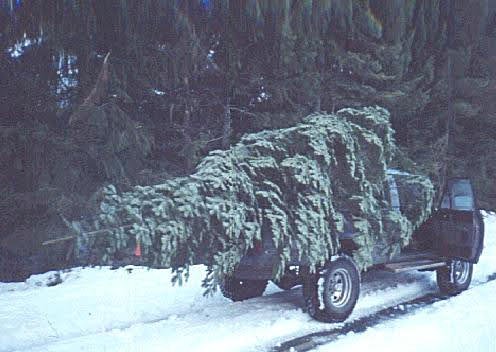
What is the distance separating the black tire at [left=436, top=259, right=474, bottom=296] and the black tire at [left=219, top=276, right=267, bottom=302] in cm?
279

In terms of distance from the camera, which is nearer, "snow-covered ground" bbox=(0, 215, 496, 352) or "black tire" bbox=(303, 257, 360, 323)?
"snow-covered ground" bbox=(0, 215, 496, 352)

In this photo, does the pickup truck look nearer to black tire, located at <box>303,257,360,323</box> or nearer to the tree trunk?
black tire, located at <box>303,257,360,323</box>

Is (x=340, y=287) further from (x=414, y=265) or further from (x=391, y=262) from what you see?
(x=414, y=265)

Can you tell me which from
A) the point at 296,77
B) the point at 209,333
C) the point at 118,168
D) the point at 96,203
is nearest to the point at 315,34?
the point at 296,77

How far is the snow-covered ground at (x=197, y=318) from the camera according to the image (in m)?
Answer: 5.21

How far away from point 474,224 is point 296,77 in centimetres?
567

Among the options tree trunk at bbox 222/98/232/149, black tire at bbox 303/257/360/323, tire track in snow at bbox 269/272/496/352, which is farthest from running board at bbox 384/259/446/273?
tree trunk at bbox 222/98/232/149

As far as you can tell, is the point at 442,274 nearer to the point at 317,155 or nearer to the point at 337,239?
the point at 337,239

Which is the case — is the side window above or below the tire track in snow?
above

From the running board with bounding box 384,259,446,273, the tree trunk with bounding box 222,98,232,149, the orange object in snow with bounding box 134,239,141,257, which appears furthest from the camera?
the tree trunk with bounding box 222,98,232,149

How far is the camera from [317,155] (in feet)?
18.9

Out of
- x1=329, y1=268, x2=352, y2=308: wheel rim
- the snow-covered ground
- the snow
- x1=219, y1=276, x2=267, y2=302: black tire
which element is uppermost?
the snow

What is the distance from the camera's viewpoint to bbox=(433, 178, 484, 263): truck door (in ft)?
24.6

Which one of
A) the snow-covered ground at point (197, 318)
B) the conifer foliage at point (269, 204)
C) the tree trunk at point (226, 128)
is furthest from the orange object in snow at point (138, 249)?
the tree trunk at point (226, 128)
